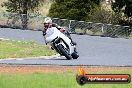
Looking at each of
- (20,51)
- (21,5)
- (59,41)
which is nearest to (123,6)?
(21,5)

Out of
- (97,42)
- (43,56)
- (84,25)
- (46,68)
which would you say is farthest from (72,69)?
(84,25)

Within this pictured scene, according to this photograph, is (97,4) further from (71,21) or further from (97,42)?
(97,42)

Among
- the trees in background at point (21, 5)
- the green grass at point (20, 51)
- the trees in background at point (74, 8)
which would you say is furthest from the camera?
the trees in background at point (21, 5)

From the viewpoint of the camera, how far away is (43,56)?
21578 millimetres

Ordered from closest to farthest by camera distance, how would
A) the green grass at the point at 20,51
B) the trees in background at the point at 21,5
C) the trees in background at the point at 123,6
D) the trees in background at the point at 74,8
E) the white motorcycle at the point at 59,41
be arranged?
the white motorcycle at the point at 59,41 < the green grass at the point at 20,51 < the trees in background at the point at 74,8 < the trees in background at the point at 123,6 < the trees in background at the point at 21,5

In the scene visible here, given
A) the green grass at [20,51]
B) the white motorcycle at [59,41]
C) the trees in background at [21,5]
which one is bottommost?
the trees in background at [21,5]

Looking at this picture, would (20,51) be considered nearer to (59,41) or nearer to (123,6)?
(59,41)

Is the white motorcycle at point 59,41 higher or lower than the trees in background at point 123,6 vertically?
higher

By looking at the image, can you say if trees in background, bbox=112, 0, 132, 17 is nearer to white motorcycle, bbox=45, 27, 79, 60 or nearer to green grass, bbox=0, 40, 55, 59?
green grass, bbox=0, 40, 55, 59

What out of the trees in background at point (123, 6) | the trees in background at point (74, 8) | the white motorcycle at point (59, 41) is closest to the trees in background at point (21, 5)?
the trees in background at point (74, 8)

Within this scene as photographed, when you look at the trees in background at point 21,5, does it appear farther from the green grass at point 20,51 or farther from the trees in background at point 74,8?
the green grass at point 20,51

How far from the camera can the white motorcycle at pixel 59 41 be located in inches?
346

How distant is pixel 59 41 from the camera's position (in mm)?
9008

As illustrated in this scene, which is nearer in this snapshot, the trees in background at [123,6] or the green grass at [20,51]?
the green grass at [20,51]
